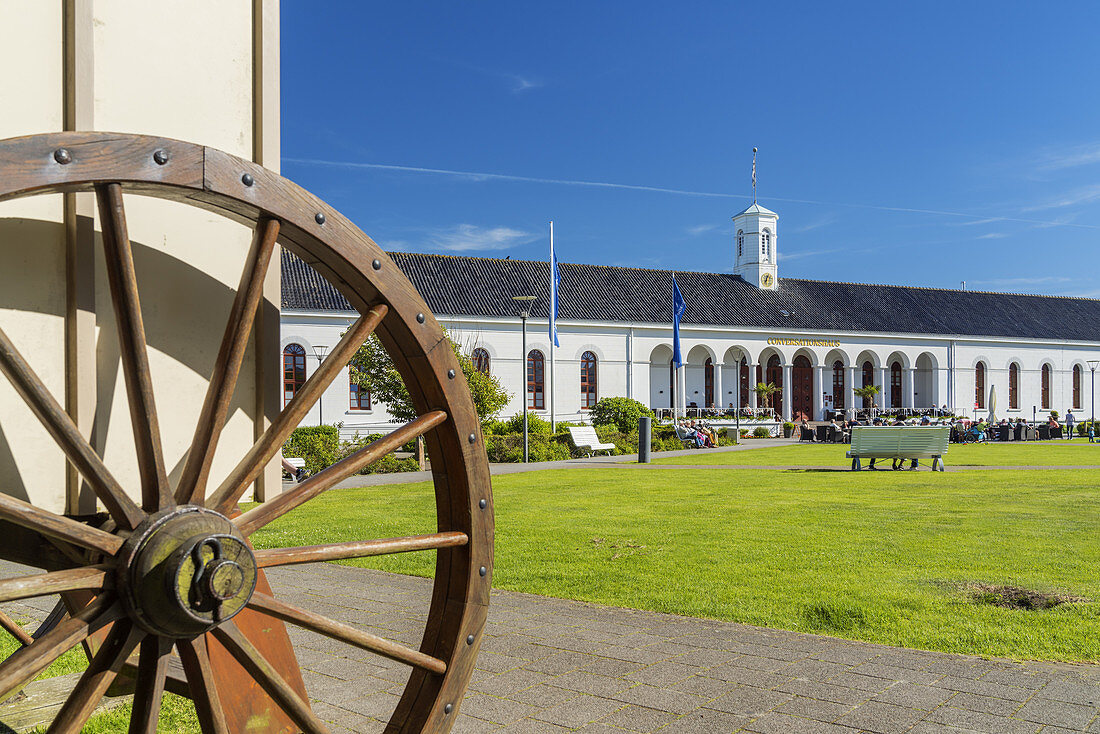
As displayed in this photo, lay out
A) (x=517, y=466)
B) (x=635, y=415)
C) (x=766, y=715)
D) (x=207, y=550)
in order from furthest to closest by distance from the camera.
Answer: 1. (x=635, y=415)
2. (x=517, y=466)
3. (x=766, y=715)
4. (x=207, y=550)

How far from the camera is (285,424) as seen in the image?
243 centimetres

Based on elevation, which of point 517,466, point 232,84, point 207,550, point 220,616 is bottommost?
point 517,466

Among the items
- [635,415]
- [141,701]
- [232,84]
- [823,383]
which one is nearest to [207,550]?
[141,701]

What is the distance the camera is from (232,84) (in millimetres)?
3111

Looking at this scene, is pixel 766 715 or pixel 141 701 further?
pixel 766 715

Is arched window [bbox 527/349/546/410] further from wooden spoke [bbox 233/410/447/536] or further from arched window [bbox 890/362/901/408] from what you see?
wooden spoke [bbox 233/410/447/536]

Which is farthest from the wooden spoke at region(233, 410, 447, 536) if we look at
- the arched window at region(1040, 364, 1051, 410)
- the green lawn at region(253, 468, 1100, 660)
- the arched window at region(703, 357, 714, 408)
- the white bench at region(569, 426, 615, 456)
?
the arched window at region(1040, 364, 1051, 410)

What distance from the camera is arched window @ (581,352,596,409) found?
137 feet

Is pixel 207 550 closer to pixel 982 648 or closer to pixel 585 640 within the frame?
pixel 585 640

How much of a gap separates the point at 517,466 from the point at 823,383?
105 ft

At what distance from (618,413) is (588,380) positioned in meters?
8.66

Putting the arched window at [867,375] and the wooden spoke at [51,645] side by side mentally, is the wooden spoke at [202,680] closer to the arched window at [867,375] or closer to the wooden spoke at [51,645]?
the wooden spoke at [51,645]

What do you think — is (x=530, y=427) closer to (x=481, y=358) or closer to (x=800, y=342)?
(x=481, y=358)

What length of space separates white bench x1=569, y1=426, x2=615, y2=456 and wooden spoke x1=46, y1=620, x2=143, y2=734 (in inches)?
900
